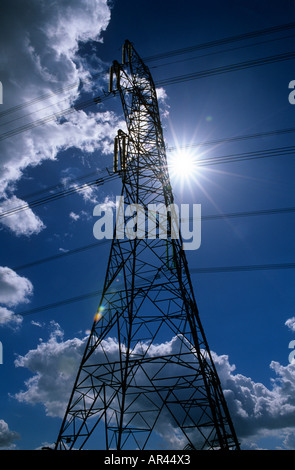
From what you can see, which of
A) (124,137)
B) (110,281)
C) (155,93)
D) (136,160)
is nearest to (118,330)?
(110,281)

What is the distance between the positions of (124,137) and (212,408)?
47.0 ft

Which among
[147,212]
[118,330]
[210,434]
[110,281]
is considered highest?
[147,212]

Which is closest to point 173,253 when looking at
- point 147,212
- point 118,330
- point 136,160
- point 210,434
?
point 147,212

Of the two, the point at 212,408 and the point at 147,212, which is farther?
the point at 147,212
